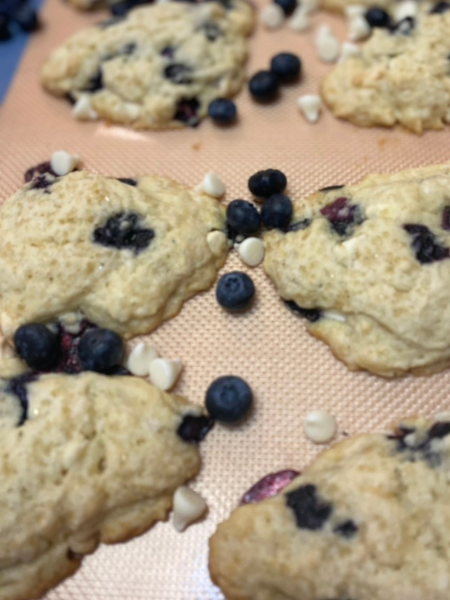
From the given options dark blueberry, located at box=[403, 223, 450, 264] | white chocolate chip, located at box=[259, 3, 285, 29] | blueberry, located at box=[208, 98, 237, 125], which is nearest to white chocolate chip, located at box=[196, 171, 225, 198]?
blueberry, located at box=[208, 98, 237, 125]

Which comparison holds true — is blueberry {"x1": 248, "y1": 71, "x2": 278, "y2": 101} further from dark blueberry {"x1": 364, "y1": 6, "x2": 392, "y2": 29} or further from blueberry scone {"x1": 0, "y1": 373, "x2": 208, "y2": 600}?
blueberry scone {"x1": 0, "y1": 373, "x2": 208, "y2": 600}

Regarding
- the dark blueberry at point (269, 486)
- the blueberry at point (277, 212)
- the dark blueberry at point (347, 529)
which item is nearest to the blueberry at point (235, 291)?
the blueberry at point (277, 212)

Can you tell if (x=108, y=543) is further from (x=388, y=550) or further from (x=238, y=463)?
(x=388, y=550)

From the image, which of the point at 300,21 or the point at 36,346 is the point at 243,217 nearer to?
the point at 36,346

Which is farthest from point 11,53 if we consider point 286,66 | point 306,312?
point 306,312

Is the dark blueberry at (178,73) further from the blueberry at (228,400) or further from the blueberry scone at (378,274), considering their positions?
the blueberry at (228,400)
